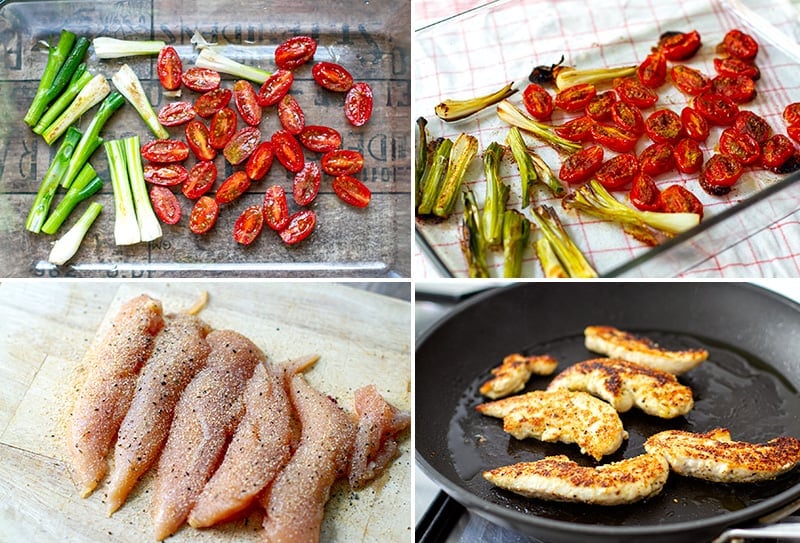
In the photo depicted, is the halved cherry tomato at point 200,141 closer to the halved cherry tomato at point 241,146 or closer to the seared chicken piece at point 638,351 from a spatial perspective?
the halved cherry tomato at point 241,146

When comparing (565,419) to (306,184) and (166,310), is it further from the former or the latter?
(166,310)

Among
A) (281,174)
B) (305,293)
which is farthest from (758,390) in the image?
(281,174)

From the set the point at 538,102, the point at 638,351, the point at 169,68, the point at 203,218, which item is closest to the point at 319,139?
the point at 203,218

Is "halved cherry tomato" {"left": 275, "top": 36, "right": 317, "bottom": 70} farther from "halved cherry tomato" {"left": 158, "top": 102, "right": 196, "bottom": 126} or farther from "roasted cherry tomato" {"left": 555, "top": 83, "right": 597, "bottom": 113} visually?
"roasted cherry tomato" {"left": 555, "top": 83, "right": 597, "bottom": 113}

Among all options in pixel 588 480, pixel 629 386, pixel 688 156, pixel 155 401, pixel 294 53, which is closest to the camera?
pixel 588 480

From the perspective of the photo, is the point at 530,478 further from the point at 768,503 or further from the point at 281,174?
the point at 281,174

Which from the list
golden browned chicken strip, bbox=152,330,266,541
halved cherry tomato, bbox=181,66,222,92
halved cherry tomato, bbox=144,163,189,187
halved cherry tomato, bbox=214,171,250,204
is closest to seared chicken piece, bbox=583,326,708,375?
golden browned chicken strip, bbox=152,330,266,541
